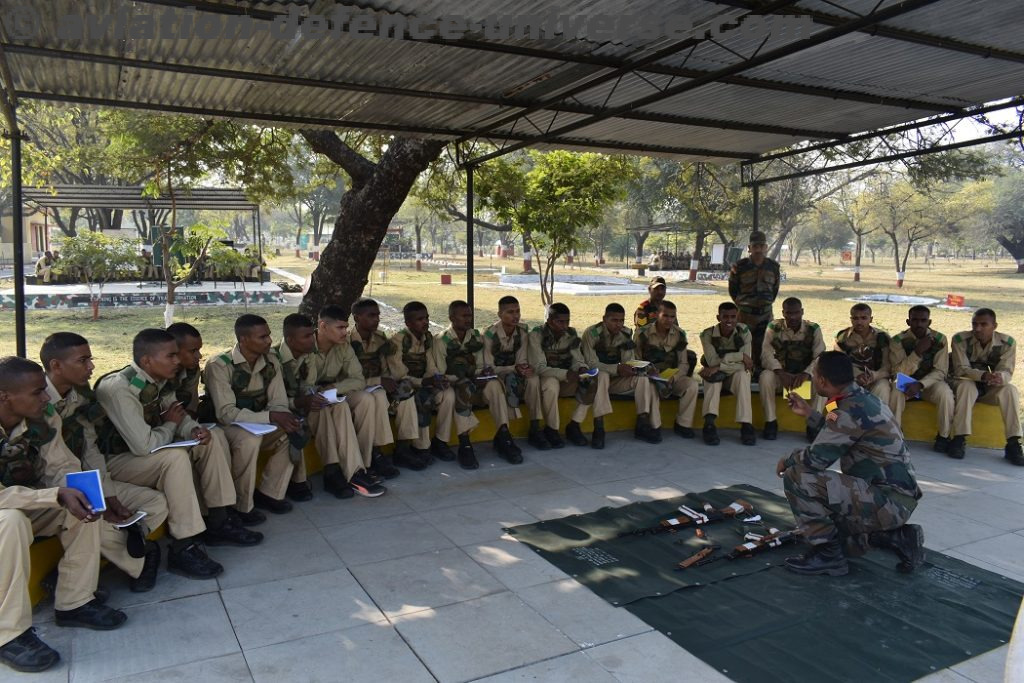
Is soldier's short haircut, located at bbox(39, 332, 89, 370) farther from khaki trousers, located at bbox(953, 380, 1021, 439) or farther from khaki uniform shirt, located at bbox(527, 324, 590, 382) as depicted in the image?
khaki trousers, located at bbox(953, 380, 1021, 439)

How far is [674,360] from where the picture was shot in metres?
7.38

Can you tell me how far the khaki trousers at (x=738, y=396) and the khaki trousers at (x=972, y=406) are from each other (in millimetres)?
1739

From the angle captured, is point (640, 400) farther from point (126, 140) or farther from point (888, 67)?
point (126, 140)

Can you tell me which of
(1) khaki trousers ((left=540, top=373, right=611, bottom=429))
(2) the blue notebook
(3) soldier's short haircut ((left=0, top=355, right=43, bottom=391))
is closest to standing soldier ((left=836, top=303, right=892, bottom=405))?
(1) khaki trousers ((left=540, top=373, right=611, bottom=429))

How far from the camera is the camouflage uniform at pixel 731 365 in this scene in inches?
274

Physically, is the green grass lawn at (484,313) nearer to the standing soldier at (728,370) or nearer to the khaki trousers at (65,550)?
the standing soldier at (728,370)

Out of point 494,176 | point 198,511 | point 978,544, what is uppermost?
point 494,176

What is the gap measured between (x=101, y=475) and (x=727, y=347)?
5327mm

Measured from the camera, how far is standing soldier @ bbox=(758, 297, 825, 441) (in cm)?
707

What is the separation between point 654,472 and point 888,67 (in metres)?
3.63

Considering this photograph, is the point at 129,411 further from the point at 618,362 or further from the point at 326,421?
the point at 618,362

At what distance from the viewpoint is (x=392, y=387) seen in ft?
18.9

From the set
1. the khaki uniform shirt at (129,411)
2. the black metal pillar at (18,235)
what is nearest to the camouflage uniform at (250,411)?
the khaki uniform shirt at (129,411)

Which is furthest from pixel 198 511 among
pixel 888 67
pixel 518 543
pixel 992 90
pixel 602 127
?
pixel 992 90
